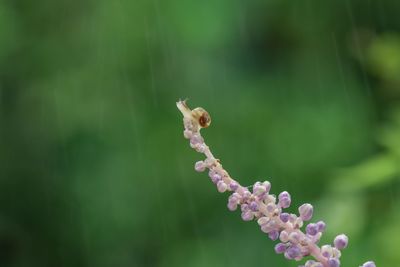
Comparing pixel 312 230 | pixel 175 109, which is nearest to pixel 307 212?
pixel 312 230

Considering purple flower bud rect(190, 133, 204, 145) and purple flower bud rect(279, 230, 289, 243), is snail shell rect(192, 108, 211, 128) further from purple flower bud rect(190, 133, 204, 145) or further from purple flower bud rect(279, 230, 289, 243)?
purple flower bud rect(279, 230, 289, 243)

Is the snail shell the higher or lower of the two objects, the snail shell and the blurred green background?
the lower

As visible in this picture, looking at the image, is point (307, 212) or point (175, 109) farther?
point (175, 109)

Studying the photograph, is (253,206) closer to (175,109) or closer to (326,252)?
(326,252)

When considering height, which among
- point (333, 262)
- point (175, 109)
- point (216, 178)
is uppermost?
point (175, 109)

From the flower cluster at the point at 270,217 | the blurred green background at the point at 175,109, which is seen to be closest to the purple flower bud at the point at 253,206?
Answer: the flower cluster at the point at 270,217

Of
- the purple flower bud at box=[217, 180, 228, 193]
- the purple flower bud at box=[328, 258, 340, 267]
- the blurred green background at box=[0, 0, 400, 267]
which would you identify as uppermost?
the blurred green background at box=[0, 0, 400, 267]

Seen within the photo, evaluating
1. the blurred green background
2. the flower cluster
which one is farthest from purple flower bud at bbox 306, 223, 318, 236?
the blurred green background
